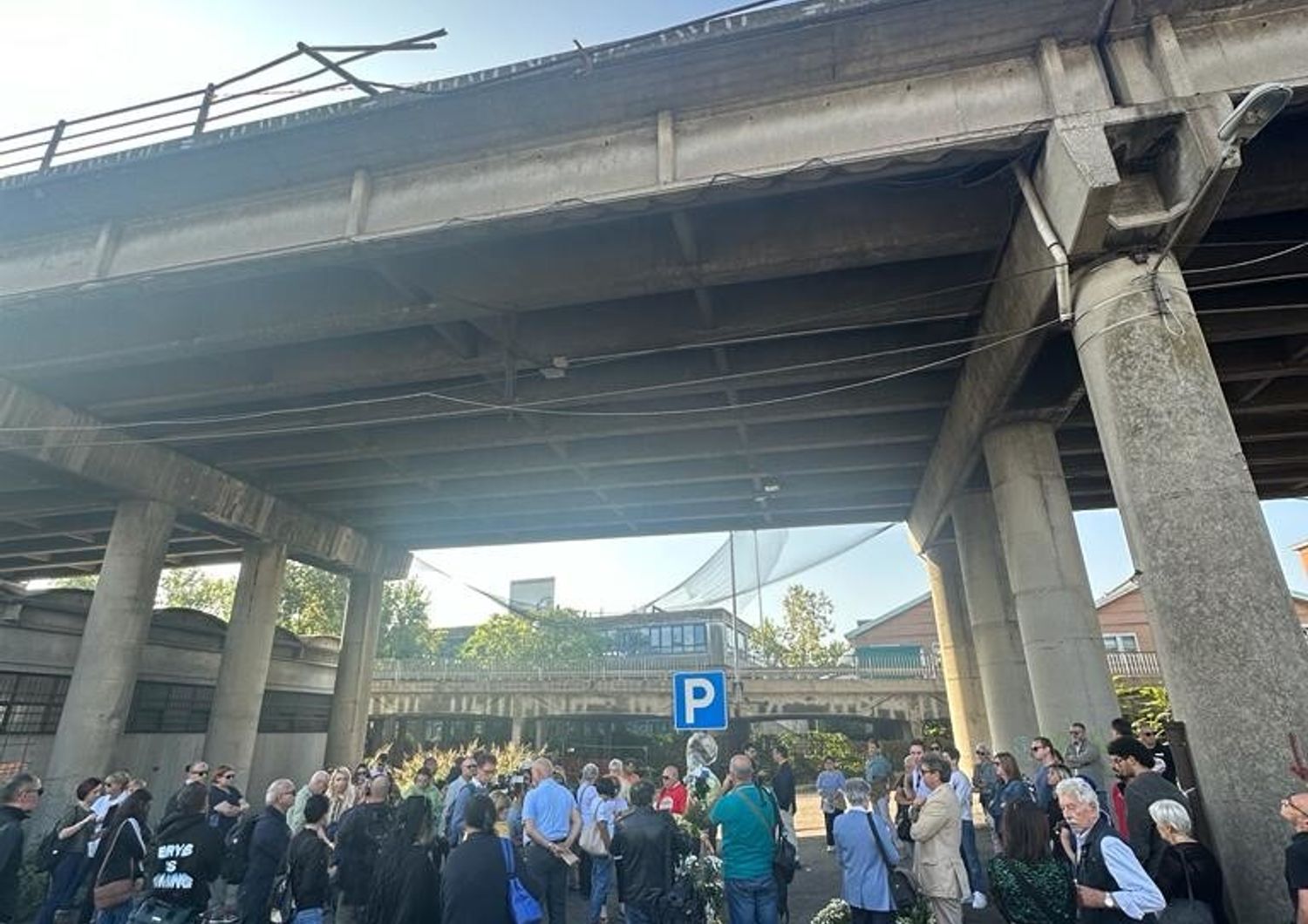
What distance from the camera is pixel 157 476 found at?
14.3m

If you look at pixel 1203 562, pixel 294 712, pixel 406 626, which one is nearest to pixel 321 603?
pixel 406 626

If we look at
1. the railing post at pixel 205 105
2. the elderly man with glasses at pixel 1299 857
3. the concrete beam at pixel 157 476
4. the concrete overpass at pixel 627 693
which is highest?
the railing post at pixel 205 105

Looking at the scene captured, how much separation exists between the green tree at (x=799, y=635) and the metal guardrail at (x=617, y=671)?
10327 mm

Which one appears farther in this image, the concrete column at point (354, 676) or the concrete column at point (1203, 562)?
the concrete column at point (354, 676)

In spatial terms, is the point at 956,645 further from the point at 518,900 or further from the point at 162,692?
the point at 162,692

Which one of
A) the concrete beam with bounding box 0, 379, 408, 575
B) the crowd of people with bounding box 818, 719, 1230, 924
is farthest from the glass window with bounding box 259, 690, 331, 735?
the crowd of people with bounding box 818, 719, 1230, 924

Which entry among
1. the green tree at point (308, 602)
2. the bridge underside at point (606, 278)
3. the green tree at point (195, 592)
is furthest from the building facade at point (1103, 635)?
the green tree at point (195, 592)

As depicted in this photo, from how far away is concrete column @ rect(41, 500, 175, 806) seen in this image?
12391mm

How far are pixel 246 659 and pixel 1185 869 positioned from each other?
18.3m

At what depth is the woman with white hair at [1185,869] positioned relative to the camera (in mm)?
3908

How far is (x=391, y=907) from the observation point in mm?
4938

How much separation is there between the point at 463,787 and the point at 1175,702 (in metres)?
8.38

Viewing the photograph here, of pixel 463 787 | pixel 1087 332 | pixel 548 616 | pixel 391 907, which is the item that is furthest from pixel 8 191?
pixel 548 616

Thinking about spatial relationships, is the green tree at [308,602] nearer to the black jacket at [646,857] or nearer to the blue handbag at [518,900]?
the black jacket at [646,857]
